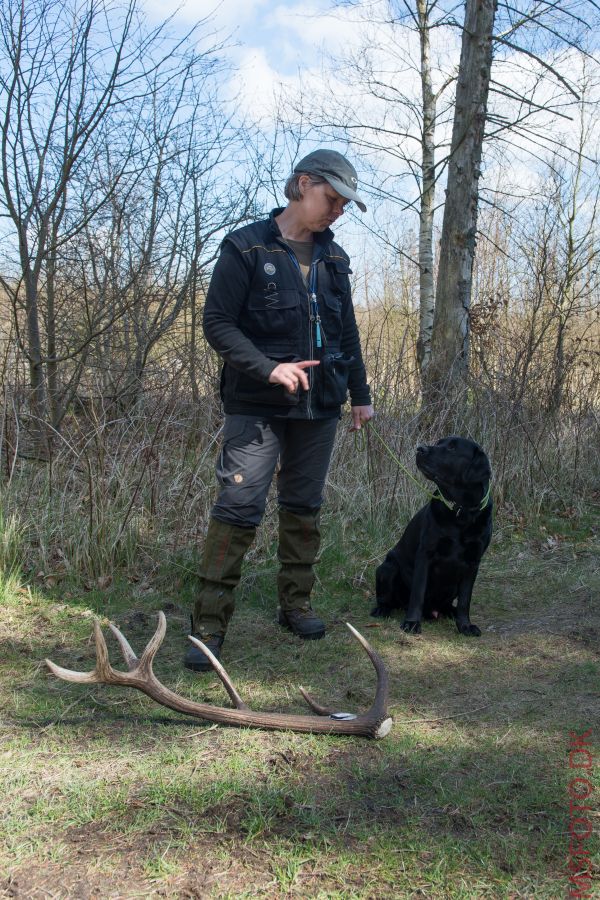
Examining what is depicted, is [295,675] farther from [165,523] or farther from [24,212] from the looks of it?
[24,212]

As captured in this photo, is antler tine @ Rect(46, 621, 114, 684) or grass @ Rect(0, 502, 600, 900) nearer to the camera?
grass @ Rect(0, 502, 600, 900)

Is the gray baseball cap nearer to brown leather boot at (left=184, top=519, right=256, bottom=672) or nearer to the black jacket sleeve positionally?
the black jacket sleeve

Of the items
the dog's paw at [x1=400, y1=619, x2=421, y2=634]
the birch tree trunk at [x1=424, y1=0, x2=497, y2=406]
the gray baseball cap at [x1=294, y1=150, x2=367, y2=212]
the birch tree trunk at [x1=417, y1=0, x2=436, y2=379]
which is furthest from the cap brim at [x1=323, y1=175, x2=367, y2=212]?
the birch tree trunk at [x1=417, y1=0, x2=436, y2=379]

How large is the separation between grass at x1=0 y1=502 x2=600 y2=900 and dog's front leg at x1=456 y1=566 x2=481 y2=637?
5cm

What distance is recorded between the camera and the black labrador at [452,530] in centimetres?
395

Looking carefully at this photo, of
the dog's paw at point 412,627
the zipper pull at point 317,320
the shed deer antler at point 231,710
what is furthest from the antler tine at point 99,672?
the dog's paw at point 412,627

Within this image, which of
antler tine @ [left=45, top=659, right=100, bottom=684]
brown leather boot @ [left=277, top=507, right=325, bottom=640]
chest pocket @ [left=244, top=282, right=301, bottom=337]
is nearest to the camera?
antler tine @ [left=45, top=659, right=100, bottom=684]

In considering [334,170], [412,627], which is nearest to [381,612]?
[412,627]

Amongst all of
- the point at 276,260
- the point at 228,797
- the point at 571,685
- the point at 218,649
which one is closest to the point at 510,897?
the point at 228,797

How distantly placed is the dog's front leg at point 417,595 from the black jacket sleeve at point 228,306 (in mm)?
1501

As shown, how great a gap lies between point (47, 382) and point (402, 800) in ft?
15.1

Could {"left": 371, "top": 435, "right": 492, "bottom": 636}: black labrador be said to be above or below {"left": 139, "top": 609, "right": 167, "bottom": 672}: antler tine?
above

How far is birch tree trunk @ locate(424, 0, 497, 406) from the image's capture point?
7.88 m

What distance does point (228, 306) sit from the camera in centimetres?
321
